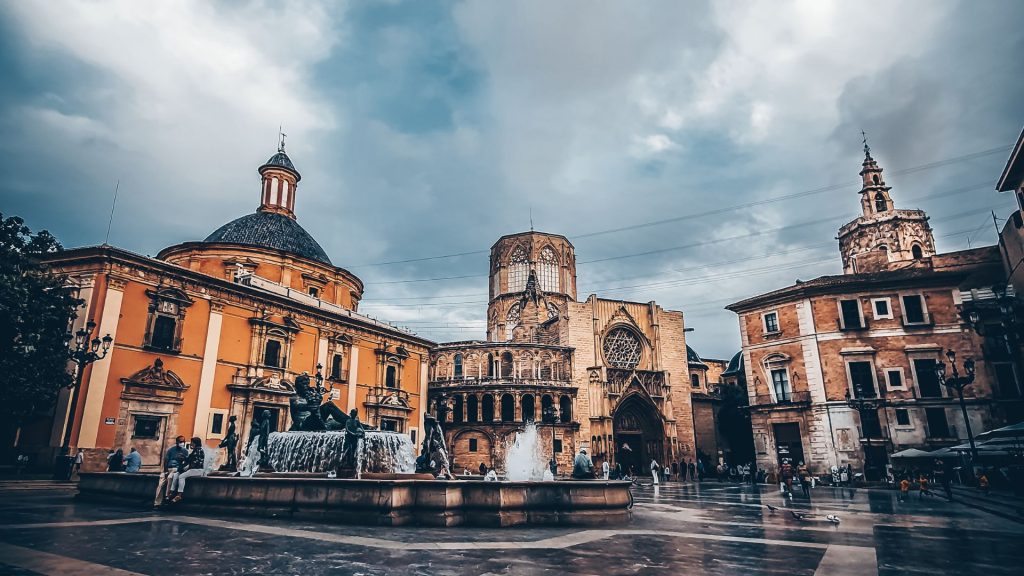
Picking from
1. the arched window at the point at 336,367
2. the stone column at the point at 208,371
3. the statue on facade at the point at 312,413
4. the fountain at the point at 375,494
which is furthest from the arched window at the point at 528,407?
the fountain at the point at 375,494

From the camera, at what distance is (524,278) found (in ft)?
166

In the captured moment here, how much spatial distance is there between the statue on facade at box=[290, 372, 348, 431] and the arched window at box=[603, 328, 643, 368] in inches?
1163

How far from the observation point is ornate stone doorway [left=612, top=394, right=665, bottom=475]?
39.8 metres

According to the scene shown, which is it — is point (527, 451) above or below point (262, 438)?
A: below

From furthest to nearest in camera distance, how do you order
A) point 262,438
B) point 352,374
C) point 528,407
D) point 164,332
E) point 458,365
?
1. point 458,365
2. point 528,407
3. point 352,374
4. point 164,332
5. point 262,438

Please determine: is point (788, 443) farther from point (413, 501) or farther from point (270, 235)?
point (270, 235)

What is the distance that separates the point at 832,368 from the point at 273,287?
102 feet

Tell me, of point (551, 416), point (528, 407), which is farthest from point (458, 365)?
point (551, 416)

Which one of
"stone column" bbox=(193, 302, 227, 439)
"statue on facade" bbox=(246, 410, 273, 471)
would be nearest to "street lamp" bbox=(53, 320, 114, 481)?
"stone column" bbox=(193, 302, 227, 439)

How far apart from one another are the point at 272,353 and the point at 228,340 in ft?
7.85

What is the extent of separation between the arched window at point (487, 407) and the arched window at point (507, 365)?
9.43ft

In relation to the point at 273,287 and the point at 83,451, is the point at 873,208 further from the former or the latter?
the point at 83,451

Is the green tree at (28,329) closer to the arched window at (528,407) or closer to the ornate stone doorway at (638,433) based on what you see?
the arched window at (528,407)

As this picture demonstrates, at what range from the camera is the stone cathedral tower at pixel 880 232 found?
161 feet
